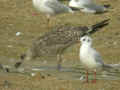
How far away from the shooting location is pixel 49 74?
923 centimetres

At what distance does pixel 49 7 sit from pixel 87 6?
2514 millimetres

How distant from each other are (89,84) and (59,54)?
2037 millimetres

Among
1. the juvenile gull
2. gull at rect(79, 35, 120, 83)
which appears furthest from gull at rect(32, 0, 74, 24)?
gull at rect(79, 35, 120, 83)

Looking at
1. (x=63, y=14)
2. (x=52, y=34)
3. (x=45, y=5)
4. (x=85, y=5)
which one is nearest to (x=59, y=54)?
(x=52, y=34)

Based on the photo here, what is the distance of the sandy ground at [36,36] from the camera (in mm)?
8180

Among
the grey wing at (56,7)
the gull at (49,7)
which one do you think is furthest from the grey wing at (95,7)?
the gull at (49,7)

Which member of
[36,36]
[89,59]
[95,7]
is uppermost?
[95,7]

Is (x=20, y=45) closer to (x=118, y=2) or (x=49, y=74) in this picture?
(x=49, y=74)

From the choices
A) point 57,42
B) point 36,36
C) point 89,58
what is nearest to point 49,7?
point 36,36

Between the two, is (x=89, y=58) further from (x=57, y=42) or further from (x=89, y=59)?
(x=57, y=42)

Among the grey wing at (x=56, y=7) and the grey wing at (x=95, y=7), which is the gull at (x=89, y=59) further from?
the grey wing at (x=95, y=7)

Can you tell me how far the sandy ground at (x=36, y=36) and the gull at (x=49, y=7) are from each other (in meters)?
0.29

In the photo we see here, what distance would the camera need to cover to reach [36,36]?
13094mm

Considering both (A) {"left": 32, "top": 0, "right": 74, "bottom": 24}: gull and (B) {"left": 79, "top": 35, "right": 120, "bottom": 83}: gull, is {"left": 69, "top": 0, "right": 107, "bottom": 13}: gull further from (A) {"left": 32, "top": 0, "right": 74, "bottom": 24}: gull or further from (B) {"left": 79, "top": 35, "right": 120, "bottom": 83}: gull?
(B) {"left": 79, "top": 35, "right": 120, "bottom": 83}: gull
